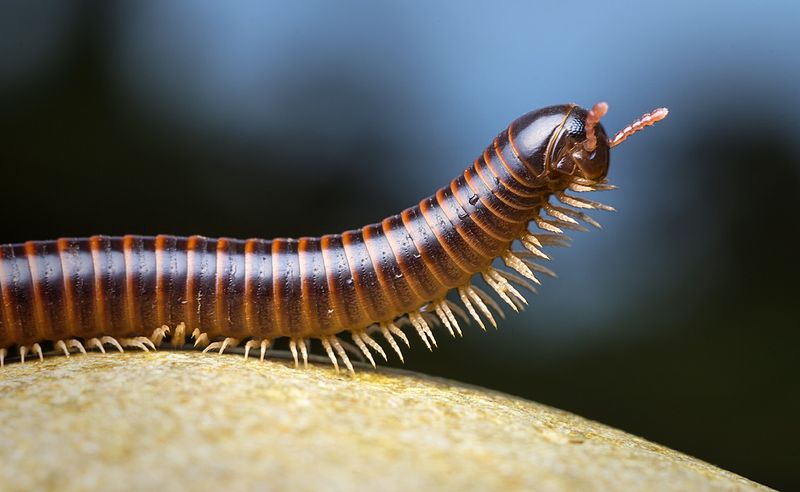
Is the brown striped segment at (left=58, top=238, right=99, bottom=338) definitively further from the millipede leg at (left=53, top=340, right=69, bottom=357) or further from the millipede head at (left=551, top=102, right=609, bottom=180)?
the millipede head at (left=551, top=102, right=609, bottom=180)

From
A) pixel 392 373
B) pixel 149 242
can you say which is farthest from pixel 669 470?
pixel 149 242

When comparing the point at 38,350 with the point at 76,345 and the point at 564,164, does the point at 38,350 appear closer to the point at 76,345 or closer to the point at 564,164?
the point at 76,345

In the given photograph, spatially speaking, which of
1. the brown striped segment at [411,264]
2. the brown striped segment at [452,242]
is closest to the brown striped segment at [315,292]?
the brown striped segment at [411,264]

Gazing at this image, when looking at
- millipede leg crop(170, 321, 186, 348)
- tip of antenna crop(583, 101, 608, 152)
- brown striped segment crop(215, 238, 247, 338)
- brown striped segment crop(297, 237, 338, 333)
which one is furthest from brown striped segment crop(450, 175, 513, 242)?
millipede leg crop(170, 321, 186, 348)

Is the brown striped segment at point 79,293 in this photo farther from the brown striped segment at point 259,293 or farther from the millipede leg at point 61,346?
the brown striped segment at point 259,293

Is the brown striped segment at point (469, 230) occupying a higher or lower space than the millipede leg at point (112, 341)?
higher

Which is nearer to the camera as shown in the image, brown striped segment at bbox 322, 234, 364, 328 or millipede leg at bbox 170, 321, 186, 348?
brown striped segment at bbox 322, 234, 364, 328
